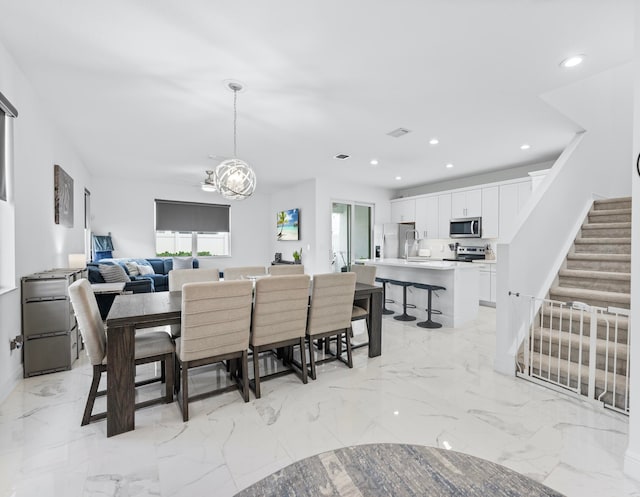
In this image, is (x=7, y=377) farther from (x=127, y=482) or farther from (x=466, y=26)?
(x=466, y=26)

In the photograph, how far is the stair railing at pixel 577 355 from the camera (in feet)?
7.76

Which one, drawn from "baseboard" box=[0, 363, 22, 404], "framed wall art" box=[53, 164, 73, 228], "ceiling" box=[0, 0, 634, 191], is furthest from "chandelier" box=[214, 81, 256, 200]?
"baseboard" box=[0, 363, 22, 404]

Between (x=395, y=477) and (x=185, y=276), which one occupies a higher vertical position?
(x=185, y=276)

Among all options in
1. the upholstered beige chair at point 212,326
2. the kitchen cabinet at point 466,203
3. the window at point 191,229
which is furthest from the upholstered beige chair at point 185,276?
the kitchen cabinet at point 466,203

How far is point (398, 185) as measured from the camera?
7.59 metres

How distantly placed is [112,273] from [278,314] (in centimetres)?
378

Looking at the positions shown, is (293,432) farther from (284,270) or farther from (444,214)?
(444,214)

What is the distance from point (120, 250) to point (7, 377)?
486cm

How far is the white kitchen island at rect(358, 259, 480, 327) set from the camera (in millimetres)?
4594

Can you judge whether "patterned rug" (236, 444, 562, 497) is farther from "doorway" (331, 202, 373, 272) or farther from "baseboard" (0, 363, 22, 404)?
"doorway" (331, 202, 373, 272)

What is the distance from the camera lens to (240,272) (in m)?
3.68

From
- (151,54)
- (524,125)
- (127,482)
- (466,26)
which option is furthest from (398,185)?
(127,482)

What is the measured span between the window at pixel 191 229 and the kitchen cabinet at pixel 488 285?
5907 mm

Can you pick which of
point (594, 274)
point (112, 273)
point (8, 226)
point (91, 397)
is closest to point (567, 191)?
point (594, 274)
